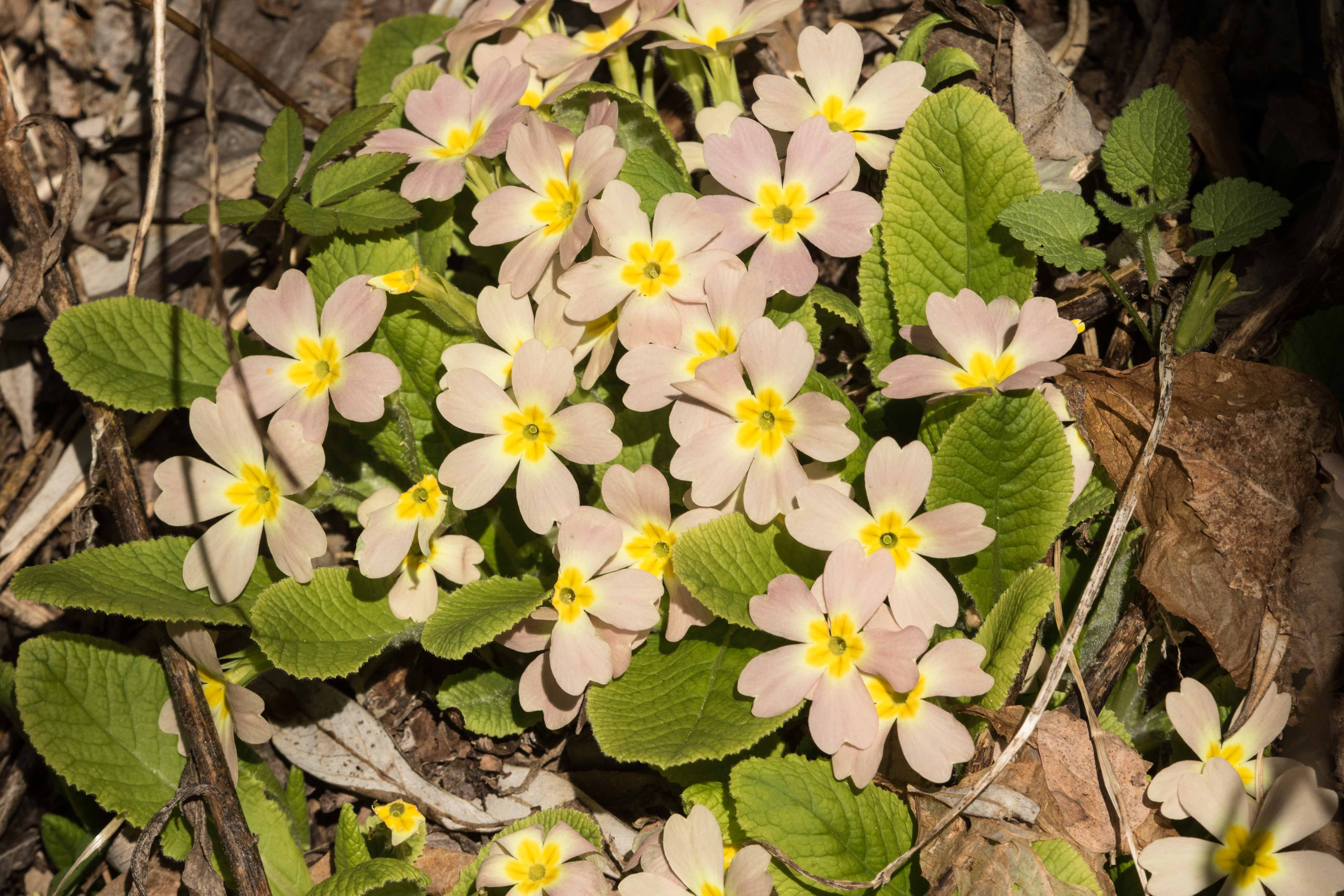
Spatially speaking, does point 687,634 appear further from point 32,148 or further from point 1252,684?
point 32,148

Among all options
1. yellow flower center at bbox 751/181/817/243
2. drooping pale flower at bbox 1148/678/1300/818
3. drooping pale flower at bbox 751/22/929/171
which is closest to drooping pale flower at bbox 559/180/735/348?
yellow flower center at bbox 751/181/817/243

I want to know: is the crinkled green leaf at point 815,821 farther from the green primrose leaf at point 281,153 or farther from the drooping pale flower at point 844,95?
the green primrose leaf at point 281,153

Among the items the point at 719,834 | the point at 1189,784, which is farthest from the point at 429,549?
the point at 1189,784

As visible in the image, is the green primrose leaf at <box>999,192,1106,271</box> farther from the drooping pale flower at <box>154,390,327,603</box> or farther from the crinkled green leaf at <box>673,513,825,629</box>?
the drooping pale flower at <box>154,390,327,603</box>

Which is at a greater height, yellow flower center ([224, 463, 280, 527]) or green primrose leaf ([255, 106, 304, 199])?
green primrose leaf ([255, 106, 304, 199])

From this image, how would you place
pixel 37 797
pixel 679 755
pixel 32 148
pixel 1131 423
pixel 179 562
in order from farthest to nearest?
1. pixel 32 148
2. pixel 37 797
3. pixel 179 562
4. pixel 1131 423
5. pixel 679 755

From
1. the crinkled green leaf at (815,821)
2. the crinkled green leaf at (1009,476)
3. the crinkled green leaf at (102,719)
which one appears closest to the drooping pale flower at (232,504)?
the crinkled green leaf at (102,719)
